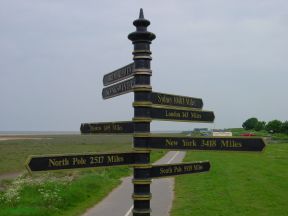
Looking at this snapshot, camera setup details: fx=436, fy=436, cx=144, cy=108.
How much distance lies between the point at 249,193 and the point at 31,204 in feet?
31.4

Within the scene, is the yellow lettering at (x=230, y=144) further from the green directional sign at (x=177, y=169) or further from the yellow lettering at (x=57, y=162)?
the yellow lettering at (x=57, y=162)

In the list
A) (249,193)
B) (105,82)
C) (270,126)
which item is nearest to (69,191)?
(249,193)

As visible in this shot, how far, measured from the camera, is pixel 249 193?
19.6 metres

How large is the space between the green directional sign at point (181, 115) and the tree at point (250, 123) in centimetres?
15186

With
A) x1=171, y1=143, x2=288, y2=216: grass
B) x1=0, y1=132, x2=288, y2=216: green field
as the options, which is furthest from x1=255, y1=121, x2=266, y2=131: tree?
x1=0, y1=132, x2=288, y2=216: green field

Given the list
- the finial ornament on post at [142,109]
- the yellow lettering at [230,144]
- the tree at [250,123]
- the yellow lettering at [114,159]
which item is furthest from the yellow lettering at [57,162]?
the tree at [250,123]

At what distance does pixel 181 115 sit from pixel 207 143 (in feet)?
1.74

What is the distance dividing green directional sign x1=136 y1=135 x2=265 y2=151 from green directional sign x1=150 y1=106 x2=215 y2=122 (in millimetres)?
272

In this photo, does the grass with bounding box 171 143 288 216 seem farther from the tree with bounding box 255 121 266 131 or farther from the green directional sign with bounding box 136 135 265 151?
the tree with bounding box 255 121 266 131

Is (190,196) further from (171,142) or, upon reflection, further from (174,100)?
(171,142)

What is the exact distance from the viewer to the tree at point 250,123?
155 meters

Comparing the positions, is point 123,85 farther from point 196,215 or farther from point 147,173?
point 196,215

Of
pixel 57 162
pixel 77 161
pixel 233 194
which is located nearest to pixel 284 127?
pixel 233 194

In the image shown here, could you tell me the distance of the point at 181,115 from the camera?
5.89m
